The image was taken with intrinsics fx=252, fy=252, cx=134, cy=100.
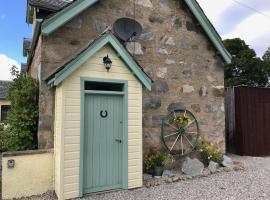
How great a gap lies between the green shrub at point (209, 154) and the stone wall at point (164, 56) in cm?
38

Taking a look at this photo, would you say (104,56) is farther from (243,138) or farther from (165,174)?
(243,138)

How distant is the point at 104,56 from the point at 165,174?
3541 millimetres

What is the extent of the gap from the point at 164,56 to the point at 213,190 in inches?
156

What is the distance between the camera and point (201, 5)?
8.18 m

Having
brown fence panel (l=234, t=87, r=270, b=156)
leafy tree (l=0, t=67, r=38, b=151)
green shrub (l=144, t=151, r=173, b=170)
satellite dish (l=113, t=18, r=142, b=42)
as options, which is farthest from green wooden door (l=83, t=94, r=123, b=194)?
brown fence panel (l=234, t=87, r=270, b=156)

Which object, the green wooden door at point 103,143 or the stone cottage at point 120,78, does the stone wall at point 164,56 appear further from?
the green wooden door at point 103,143

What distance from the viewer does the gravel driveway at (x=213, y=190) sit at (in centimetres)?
543

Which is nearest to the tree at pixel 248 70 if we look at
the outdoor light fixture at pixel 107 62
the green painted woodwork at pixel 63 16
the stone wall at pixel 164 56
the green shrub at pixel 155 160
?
the stone wall at pixel 164 56

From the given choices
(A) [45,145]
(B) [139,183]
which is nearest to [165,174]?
(B) [139,183]

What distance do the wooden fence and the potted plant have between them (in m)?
4.12

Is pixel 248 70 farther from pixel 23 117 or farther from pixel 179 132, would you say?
pixel 23 117

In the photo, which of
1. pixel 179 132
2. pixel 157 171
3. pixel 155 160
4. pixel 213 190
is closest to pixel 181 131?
pixel 179 132

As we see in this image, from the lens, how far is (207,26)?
8.17 meters

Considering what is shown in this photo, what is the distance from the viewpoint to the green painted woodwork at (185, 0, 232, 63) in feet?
26.1
